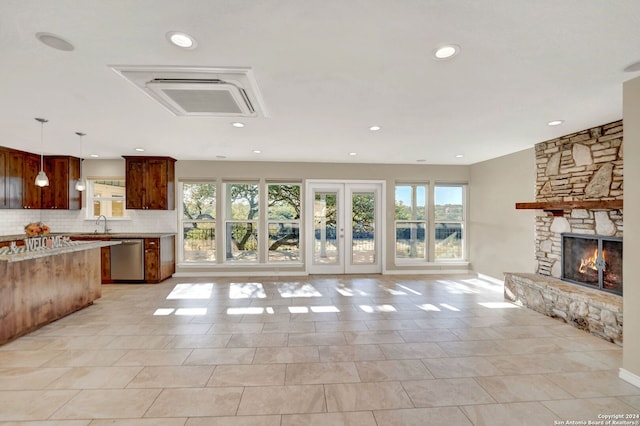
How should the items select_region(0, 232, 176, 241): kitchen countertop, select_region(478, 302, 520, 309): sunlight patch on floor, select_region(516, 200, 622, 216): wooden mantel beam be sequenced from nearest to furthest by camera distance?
1. select_region(516, 200, 622, 216): wooden mantel beam
2. select_region(478, 302, 520, 309): sunlight patch on floor
3. select_region(0, 232, 176, 241): kitchen countertop

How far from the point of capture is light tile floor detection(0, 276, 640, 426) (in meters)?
2.05

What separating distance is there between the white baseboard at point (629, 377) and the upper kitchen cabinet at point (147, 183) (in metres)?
6.83

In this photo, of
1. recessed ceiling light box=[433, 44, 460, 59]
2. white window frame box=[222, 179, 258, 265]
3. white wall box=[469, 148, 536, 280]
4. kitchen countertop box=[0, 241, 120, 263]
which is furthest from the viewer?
white window frame box=[222, 179, 258, 265]

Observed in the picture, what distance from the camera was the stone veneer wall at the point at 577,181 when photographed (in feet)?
11.7

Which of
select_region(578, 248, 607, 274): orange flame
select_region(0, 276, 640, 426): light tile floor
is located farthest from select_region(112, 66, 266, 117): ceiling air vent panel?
select_region(578, 248, 607, 274): orange flame

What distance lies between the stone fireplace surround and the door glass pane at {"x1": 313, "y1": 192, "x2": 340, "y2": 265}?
133 inches

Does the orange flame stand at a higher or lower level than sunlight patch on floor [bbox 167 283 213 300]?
higher

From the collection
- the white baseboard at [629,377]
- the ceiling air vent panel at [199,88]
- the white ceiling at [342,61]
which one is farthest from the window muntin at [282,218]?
the white baseboard at [629,377]

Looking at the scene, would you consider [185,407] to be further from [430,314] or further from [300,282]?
[300,282]

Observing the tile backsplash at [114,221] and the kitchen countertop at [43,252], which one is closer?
the kitchen countertop at [43,252]

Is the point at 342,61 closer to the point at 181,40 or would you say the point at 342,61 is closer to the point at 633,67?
the point at 181,40

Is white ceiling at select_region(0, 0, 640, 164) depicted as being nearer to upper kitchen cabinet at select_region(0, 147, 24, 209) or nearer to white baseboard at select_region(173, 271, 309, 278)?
upper kitchen cabinet at select_region(0, 147, 24, 209)

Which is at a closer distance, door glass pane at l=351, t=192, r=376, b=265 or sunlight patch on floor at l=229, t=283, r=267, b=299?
sunlight patch on floor at l=229, t=283, r=267, b=299

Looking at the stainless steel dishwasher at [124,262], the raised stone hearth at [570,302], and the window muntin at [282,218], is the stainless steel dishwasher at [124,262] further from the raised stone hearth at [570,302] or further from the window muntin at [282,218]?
the raised stone hearth at [570,302]
